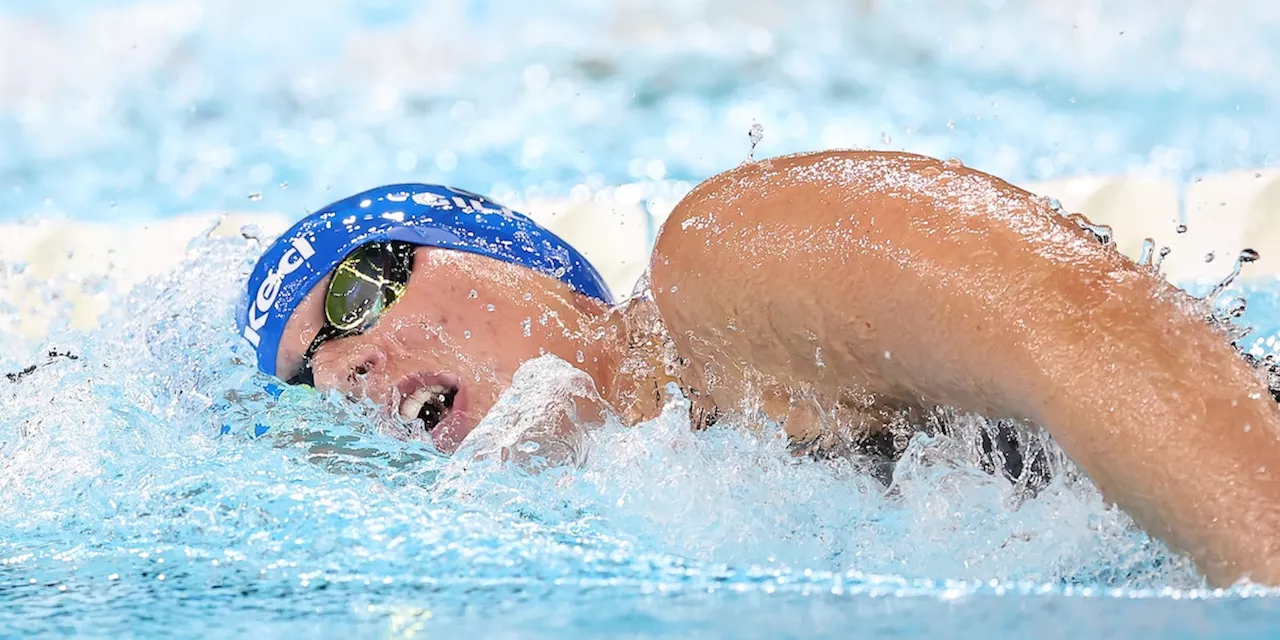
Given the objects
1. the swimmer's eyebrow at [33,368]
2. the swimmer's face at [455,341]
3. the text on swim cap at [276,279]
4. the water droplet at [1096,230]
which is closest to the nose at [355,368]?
the swimmer's face at [455,341]

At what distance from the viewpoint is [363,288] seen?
1.69 m

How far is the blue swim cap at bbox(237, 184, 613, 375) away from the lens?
67.6 inches

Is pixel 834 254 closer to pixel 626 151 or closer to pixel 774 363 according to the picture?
pixel 774 363

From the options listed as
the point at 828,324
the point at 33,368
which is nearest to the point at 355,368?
the point at 33,368

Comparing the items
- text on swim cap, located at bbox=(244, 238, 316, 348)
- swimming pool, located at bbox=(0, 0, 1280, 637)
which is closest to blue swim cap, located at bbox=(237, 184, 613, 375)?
text on swim cap, located at bbox=(244, 238, 316, 348)

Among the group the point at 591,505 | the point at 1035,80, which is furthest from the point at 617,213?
the point at 591,505

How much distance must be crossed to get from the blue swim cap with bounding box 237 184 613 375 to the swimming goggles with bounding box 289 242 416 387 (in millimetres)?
16

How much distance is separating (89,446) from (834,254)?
923 mm

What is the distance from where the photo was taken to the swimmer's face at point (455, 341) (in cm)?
160

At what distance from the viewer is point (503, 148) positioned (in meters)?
4.53

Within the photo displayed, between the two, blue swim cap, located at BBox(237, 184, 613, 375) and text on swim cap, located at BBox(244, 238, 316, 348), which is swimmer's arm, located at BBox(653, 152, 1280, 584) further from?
text on swim cap, located at BBox(244, 238, 316, 348)

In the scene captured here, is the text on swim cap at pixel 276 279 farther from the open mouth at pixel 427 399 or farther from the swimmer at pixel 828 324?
the open mouth at pixel 427 399

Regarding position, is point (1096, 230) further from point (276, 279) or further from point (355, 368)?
point (276, 279)

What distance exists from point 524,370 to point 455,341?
127 mm
